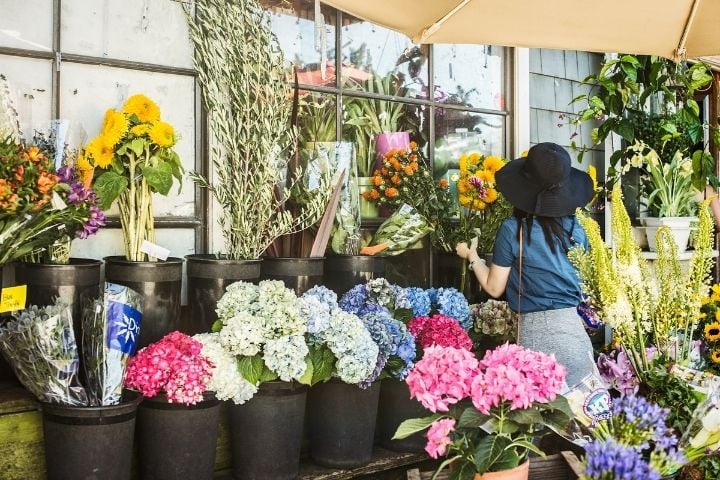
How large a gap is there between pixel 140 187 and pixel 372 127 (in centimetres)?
149

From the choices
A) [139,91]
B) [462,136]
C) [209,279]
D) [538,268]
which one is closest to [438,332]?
[538,268]

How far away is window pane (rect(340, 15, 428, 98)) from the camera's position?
410cm

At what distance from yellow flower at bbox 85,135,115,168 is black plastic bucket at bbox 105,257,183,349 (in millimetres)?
371

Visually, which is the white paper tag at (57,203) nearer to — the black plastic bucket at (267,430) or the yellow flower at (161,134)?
the yellow flower at (161,134)

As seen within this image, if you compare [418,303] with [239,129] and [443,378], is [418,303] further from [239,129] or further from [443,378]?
[443,378]

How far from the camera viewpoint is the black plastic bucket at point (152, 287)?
9.33ft

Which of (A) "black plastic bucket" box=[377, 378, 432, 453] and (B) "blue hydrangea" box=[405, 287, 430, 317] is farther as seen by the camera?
(B) "blue hydrangea" box=[405, 287, 430, 317]

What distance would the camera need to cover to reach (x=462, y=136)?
4.61 meters

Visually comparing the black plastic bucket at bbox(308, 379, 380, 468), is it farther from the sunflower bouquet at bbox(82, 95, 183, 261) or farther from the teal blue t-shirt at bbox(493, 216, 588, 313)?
the sunflower bouquet at bbox(82, 95, 183, 261)

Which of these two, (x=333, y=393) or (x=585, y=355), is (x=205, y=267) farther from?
(x=585, y=355)

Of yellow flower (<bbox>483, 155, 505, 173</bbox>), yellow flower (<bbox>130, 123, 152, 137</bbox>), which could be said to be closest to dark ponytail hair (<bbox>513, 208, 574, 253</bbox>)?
yellow flower (<bbox>483, 155, 505, 173</bbox>)

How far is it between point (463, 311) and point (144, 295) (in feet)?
4.78

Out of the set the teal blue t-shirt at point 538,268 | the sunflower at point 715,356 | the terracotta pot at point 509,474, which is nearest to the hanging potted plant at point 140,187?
the teal blue t-shirt at point 538,268

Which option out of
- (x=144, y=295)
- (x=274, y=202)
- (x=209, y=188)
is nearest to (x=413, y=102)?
(x=274, y=202)
